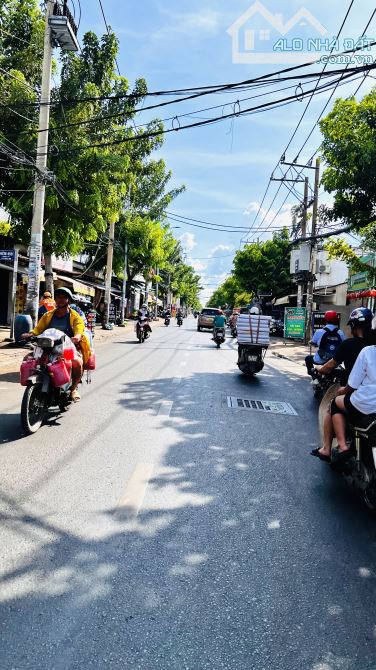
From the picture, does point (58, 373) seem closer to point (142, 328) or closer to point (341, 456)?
point (341, 456)

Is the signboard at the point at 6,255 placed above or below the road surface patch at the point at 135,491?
above

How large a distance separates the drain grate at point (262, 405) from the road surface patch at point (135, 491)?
3469mm

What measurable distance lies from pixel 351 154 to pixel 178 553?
9570 mm

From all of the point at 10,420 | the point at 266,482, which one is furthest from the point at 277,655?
the point at 10,420

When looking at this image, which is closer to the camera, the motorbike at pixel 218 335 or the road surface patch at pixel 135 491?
the road surface patch at pixel 135 491

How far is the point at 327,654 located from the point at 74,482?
2548mm

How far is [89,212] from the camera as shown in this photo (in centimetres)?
1633

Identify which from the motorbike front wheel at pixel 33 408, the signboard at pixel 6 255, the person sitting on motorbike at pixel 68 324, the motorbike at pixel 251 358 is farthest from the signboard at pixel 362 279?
the motorbike front wheel at pixel 33 408

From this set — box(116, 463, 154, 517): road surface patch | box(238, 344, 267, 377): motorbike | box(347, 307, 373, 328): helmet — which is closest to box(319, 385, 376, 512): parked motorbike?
box(347, 307, 373, 328): helmet

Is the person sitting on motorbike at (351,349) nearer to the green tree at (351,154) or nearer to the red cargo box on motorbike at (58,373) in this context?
the red cargo box on motorbike at (58,373)

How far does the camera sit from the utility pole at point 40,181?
44.7 feet

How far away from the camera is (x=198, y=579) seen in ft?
9.16

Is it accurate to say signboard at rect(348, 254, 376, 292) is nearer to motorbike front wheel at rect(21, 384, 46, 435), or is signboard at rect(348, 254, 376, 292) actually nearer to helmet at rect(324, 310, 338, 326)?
helmet at rect(324, 310, 338, 326)

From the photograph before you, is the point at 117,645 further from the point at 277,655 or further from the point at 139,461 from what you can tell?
the point at 139,461
